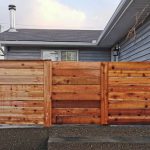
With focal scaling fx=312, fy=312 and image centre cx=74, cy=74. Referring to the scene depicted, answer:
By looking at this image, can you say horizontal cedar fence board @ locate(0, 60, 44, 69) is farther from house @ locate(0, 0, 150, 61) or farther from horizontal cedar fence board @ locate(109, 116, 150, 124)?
house @ locate(0, 0, 150, 61)

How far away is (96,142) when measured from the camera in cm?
573

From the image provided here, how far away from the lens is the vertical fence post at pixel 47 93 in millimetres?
6512

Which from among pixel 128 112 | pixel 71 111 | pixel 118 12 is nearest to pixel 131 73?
pixel 128 112

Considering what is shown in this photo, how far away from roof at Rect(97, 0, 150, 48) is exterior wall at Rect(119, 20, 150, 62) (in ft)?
1.03

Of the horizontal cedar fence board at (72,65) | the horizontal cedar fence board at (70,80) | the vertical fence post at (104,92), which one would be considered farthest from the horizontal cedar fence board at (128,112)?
the horizontal cedar fence board at (72,65)

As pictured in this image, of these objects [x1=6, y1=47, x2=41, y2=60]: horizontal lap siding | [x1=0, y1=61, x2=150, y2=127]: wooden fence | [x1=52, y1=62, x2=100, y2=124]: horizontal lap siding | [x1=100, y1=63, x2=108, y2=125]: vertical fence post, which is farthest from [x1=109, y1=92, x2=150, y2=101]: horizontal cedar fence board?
[x1=6, y1=47, x2=41, y2=60]: horizontal lap siding

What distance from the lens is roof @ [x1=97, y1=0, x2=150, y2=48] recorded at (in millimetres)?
7090

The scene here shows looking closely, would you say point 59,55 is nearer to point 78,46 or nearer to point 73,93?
point 78,46

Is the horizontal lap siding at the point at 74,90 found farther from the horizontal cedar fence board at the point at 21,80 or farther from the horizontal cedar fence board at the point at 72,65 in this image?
the horizontal cedar fence board at the point at 21,80

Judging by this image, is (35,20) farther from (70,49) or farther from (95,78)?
(95,78)

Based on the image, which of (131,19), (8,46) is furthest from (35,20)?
(131,19)

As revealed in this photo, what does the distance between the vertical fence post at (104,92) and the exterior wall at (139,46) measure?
89.8 inches

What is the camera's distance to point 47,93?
6.52 metres

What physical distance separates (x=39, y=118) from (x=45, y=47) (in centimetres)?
748
